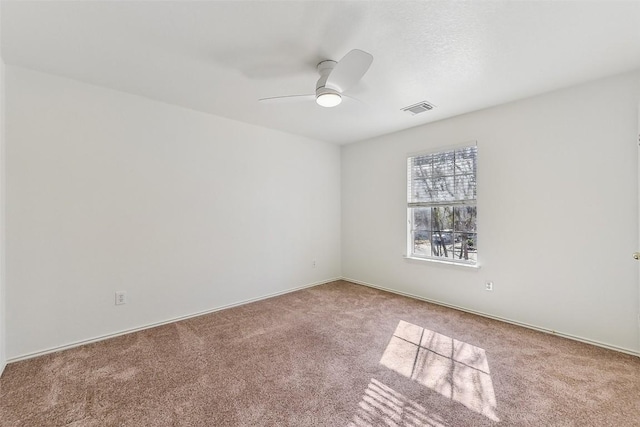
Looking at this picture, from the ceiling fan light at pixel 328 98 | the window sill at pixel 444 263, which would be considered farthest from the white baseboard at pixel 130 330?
the ceiling fan light at pixel 328 98

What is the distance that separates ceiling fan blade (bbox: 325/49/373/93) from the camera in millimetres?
1781

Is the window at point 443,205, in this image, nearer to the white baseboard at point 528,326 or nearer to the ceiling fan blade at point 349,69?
the white baseboard at point 528,326

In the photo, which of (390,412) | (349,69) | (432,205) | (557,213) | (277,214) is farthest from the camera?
(277,214)

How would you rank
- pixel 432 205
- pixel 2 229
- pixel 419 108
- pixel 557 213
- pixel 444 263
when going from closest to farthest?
pixel 2 229
pixel 557 213
pixel 419 108
pixel 444 263
pixel 432 205

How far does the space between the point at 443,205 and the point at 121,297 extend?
3829mm

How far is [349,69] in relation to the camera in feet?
6.34

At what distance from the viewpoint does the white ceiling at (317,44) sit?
1.68 m

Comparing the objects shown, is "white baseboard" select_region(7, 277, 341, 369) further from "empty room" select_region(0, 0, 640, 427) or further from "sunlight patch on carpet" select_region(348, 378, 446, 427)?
"sunlight patch on carpet" select_region(348, 378, 446, 427)

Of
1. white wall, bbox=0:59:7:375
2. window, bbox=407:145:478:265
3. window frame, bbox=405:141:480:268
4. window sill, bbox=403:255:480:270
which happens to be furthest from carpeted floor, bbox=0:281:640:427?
A: window, bbox=407:145:478:265

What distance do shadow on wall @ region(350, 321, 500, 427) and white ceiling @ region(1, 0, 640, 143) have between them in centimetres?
241

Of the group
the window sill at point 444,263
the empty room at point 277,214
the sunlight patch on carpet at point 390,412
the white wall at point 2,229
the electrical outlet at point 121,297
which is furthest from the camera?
the window sill at point 444,263

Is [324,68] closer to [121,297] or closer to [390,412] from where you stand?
[390,412]

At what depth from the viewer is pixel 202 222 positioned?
133 inches

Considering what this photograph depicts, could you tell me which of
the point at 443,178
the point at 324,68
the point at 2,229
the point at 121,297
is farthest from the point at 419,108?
the point at 2,229
